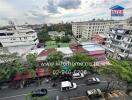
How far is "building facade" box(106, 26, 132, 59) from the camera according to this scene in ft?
85.3

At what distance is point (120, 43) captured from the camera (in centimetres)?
2830

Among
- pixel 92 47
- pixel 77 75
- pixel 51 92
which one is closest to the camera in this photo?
pixel 51 92

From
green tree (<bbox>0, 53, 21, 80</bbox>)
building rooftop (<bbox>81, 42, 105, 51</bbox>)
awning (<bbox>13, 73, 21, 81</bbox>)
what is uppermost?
building rooftop (<bbox>81, 42, 105, 51</bbox>)

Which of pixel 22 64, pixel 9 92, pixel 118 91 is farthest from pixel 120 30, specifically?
pixel 9 92

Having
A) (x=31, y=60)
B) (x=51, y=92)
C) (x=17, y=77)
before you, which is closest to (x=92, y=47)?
(x=51, y=92)

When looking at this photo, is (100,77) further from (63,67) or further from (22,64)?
(22,64)

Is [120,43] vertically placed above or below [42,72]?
above

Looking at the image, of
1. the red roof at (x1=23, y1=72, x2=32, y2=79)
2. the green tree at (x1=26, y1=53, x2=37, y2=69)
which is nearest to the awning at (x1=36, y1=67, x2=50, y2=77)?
the red roof at (x1=23, y1=72, x2=32, y2=79)

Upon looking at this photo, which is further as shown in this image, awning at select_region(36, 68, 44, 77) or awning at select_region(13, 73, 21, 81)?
awning at select_region(36, 68, 44, 77)

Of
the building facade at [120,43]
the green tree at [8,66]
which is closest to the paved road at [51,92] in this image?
the green tree at [8,66]

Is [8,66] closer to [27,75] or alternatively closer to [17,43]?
[27,75]

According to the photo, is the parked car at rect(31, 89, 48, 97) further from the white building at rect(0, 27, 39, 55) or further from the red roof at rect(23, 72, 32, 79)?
the white building at rect(0, 27, 39, 55)

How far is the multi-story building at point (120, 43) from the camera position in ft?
85.4

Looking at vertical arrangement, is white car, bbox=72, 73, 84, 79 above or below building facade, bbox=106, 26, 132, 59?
below
